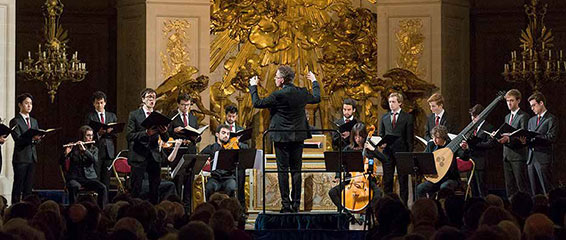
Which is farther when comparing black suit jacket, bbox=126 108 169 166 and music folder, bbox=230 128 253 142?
music folder, bbox=230 128 253 142

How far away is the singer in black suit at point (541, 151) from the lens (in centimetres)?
1480

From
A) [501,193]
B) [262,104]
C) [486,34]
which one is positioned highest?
[486,34]

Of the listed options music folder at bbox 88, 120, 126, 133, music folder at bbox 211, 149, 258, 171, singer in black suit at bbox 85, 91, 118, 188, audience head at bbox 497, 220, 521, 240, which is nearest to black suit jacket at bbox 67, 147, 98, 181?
music folder at bbox 88, 120, 126, 133

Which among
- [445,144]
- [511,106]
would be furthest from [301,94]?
[511,106]

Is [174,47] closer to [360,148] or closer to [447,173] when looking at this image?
[360,148]

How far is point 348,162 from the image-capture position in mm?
13320

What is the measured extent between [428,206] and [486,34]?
38.4 feet

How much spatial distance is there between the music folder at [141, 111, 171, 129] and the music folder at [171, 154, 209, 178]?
58cm

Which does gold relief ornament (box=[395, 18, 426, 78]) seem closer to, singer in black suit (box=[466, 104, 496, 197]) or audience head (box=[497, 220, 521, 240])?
singer in black suit (box=[466, 104, 496, 197])

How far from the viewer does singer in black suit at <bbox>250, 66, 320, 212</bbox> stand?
13.3 meters

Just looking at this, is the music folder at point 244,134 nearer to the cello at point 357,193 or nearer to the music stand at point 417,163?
the cello at point 357,193

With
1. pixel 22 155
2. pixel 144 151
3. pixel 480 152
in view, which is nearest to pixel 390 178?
pixel 480 152

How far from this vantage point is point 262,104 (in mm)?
13234

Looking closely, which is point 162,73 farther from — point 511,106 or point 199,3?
point 511,106
